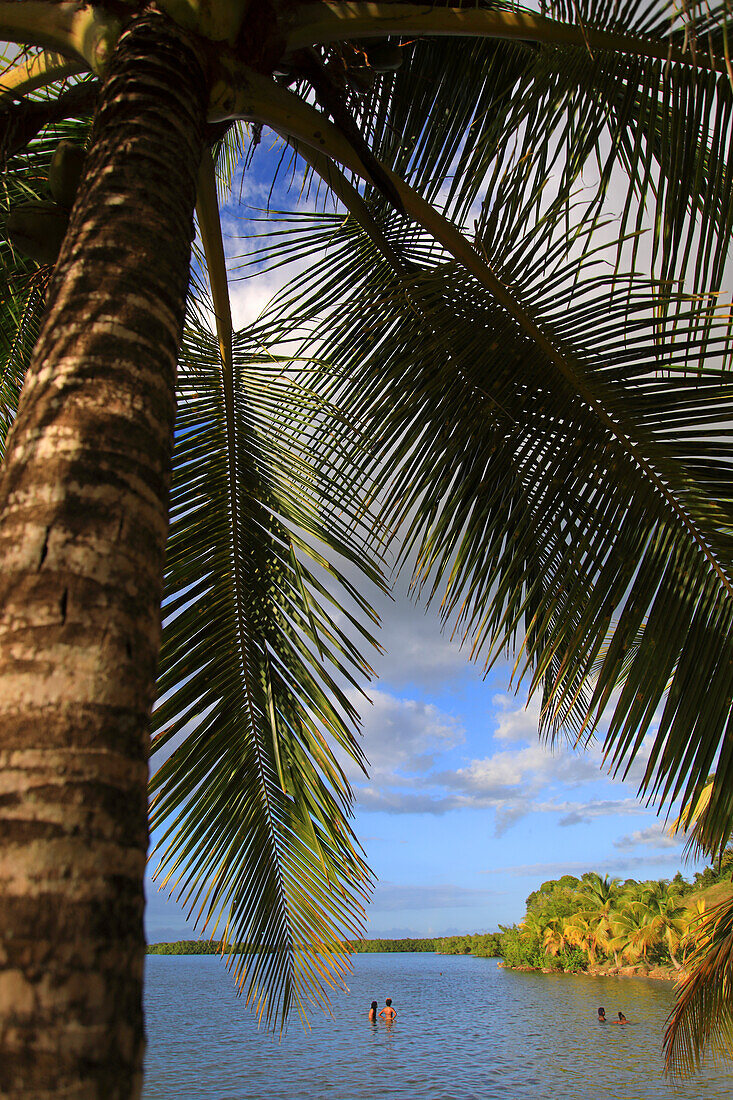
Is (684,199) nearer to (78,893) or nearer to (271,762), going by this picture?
(78,893)

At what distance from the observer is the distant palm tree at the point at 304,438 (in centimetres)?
104

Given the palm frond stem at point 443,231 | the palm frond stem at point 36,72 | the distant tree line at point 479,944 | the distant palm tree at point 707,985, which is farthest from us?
the distant tree line at point 479,944

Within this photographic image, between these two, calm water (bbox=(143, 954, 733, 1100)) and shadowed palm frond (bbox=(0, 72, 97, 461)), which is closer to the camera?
shadowed palm frond (bbox=(0, 72, 97, 461))

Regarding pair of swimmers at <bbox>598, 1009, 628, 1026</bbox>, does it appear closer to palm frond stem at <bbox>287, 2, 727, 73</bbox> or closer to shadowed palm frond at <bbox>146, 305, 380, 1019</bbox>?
shadowed palm frond at <bbox>146, 305, 380, 1019</bbox>

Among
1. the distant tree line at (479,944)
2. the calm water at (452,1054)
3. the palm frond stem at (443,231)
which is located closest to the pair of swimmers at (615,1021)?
the calm water at (452,1054)

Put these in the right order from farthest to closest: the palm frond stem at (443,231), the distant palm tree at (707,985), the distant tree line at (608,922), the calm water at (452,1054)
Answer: the distant tree line at (608,922) → the calm water at (452,1054) → the distant palm tree at (707,985) → the palm frond stem at (443,231)

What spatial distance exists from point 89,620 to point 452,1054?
38.2 metres

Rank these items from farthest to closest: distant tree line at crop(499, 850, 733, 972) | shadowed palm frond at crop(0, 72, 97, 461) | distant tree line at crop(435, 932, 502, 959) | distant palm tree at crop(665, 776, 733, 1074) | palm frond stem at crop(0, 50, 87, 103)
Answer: distant tree line at crop(435, 932, 502, 959) → distant tree line at crop(499, 850, 733, 972) → distant palm tree at crop(665, 776, 733, 1074) → shadowed palm frond at crop(0, 72, 97, 461) → palm frond stem at crop(0, 50, 87, 103)

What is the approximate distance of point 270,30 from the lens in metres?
2.57

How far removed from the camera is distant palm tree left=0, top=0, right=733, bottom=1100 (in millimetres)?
1040

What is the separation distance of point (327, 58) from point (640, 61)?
1443 millimetres

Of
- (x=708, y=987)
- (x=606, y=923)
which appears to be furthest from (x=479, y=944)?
(x=708, y=987)

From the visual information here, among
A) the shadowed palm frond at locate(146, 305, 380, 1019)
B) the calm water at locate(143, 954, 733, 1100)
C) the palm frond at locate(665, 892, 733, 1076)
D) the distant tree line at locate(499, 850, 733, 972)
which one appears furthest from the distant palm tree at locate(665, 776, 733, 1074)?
the distant tree line at locate(499, 850, 733, 972)

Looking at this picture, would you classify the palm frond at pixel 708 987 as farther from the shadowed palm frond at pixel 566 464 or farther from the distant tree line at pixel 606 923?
the distant tree line at pixel 606 923
